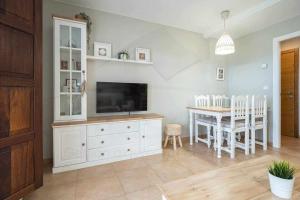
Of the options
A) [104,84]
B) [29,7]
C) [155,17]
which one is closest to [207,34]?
[155,17]

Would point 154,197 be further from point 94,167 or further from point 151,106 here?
point 151,106

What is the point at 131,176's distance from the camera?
2.13 m

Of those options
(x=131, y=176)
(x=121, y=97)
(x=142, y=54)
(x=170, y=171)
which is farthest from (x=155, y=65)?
(x=131, y=176)

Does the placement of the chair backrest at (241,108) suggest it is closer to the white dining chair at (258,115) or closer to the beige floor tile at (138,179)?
the white dining chair at (258,115)

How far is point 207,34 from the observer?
3848 millimetres

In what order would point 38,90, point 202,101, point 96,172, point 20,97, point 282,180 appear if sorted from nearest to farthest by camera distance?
point 282,180
point 20,97
point 38,90
point 96,172
point 202,101

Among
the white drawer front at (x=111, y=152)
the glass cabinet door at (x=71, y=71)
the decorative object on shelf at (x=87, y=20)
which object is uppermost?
the decorative object on shelf at (x=87, y=20)

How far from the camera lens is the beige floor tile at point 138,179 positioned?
1.89m

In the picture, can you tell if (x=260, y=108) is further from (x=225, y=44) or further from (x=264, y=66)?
(x=225, y=44)

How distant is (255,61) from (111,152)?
3659mm

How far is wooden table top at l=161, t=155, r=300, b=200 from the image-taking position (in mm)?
978

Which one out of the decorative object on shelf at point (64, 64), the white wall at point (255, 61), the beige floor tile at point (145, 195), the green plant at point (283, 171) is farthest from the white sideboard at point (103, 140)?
the white wall at point (255, 61)

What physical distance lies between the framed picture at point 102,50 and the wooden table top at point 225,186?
8.04 ft

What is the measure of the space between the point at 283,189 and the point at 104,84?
8.21ft
